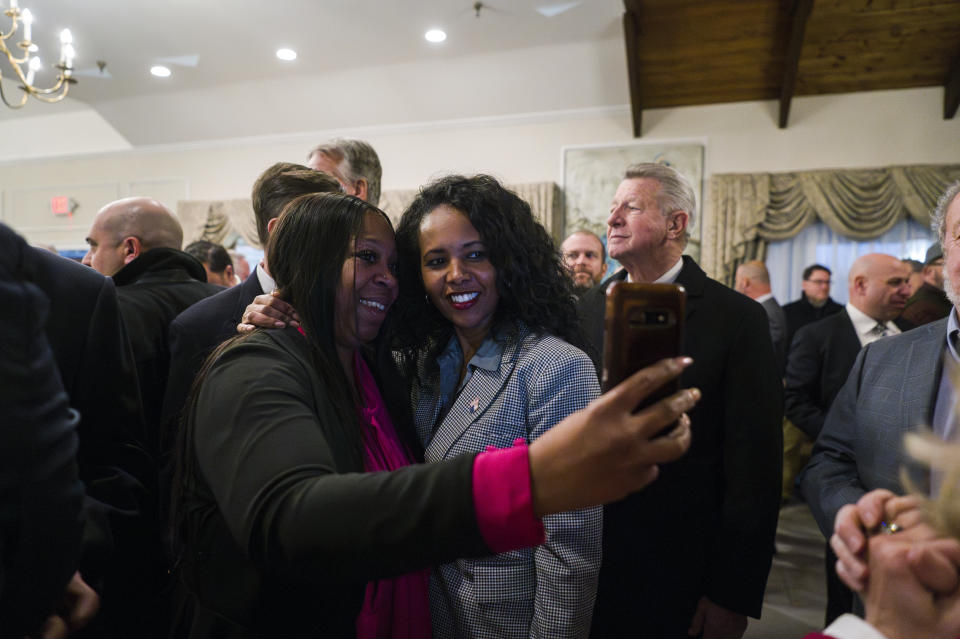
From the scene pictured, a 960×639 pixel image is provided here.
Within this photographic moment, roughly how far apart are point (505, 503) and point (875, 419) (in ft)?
3.94

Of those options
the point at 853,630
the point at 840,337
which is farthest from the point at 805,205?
the point at 853,630

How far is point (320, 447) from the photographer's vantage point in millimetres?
749

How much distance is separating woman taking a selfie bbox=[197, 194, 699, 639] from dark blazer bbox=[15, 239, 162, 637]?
0.49 ft

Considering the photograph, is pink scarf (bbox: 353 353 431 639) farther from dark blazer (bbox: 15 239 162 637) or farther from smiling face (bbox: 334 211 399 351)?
dark blazer (bbox: 15 239 162 637)

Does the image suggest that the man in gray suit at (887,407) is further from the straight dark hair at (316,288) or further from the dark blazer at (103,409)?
the dark blazer at (103,409)

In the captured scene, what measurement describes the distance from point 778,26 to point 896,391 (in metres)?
6.06

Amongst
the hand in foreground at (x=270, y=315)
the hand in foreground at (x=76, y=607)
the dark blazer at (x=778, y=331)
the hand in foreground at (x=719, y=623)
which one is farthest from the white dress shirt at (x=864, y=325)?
the hand in foreground at (x=76, y=607)

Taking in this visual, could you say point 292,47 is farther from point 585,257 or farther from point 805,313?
point 805,313

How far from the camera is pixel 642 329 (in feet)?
2.01

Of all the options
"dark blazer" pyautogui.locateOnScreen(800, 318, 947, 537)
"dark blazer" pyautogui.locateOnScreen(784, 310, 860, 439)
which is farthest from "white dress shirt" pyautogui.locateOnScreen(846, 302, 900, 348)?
"dark blazer" pyautogui.locateOnScreen(800, 318, 947, 537)

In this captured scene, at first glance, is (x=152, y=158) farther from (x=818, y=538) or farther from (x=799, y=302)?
(x=818, y=538)

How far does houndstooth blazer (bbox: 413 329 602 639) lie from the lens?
1.23 metres

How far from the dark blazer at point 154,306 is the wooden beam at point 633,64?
205 inches

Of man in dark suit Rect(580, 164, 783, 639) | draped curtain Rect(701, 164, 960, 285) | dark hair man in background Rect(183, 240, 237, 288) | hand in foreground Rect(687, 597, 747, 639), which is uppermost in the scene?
draped curtain Rect(701, 164, 960, 285)
